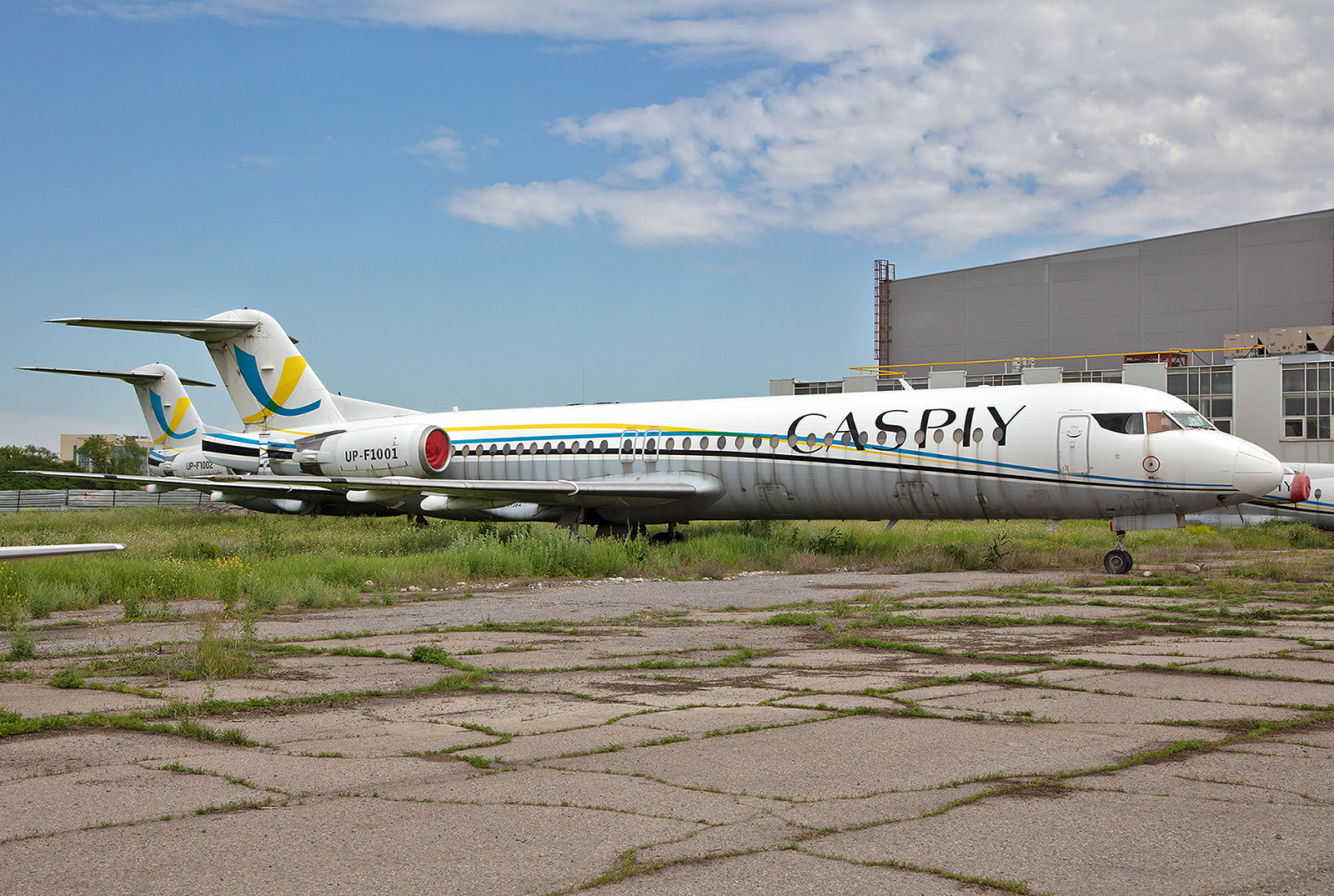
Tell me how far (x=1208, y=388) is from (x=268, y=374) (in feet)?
116

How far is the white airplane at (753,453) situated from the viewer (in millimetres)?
16281

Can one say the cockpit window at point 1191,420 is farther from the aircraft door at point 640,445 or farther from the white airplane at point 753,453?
the aircraft door at point 640,445

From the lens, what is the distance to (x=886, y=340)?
62031 mm

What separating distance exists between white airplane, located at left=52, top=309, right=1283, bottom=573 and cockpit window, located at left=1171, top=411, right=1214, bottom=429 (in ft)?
0.09

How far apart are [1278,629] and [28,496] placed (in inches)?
2294

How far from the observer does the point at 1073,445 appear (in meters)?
16.6

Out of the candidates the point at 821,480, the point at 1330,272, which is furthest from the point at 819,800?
the point at 1330,272

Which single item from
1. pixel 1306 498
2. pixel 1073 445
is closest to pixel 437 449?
pixel 1073 445

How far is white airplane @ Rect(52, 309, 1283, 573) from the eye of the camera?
53.4ft

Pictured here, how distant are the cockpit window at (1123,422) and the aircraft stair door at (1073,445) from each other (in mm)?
219

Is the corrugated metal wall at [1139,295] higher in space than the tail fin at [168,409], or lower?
higher

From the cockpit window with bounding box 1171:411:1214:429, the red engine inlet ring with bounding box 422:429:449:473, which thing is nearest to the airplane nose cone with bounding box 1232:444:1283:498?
the cockpit window with bounding box 1171:411:1214:429

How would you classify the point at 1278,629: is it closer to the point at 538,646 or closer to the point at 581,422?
the point at 538,646

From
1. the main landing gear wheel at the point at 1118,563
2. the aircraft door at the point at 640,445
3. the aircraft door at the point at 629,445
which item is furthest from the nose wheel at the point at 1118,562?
the aircraft door at the point at 629,445
